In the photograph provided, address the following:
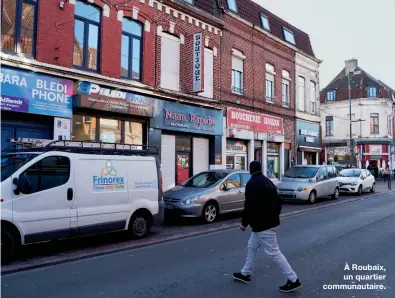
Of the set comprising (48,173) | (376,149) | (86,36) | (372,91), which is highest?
(372,91)

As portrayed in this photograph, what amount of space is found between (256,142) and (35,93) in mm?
13317

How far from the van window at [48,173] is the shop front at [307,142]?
20.0 metres

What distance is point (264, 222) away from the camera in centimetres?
548

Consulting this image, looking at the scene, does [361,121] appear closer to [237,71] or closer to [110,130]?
[237,71]

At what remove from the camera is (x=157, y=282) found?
5836 millimetres

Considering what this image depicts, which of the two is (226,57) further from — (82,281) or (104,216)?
(82,281)

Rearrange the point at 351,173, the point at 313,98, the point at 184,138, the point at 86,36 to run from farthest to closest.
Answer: the point at 313,98 < the point at 351,173 < the point at 184,138 < the point at 86,36

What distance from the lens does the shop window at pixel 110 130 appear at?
14.2 metres

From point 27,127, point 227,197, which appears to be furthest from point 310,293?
point 27,127

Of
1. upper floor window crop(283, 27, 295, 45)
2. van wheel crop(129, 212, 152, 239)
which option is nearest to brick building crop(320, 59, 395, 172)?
upper floor window crop(283, 27, 295, 45)

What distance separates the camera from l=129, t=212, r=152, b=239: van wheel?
9360 millimetres

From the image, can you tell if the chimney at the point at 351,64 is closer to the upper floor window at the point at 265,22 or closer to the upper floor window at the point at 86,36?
the upper floor window at the point at 265,22

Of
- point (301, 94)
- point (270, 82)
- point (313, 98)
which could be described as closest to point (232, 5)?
point (270, 82)

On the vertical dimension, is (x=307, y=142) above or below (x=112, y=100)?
below
